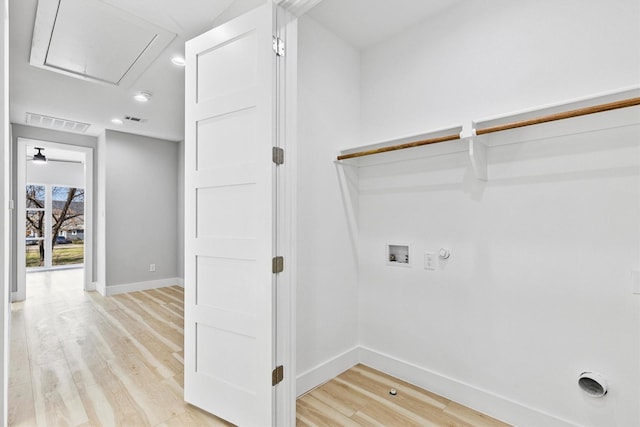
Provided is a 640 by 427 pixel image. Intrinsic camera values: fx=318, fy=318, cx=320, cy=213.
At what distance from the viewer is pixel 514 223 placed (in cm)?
181

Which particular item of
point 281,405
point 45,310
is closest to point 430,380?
point 281,405

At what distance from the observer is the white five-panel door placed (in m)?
1.65

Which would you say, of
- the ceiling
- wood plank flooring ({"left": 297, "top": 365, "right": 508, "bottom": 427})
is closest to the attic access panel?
the ceiling

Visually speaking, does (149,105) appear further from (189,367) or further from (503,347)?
(503,347)

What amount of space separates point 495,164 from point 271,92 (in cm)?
135

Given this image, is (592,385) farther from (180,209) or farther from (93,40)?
(180,209)

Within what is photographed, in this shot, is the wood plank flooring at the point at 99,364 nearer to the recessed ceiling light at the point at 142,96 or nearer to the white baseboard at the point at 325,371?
the white baseboard at the point at 325,371

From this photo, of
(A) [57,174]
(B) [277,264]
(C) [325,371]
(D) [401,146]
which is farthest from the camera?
(A) [57,174]

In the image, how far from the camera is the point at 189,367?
6.45ft

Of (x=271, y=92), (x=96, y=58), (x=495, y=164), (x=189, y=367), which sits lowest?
(x=189, y=367)

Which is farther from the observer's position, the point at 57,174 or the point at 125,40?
the point at 57,174

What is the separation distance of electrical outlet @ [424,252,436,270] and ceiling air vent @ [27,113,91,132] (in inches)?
188

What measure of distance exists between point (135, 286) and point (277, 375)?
4282 millimetres

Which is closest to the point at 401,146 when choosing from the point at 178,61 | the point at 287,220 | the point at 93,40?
the point at 287,220
